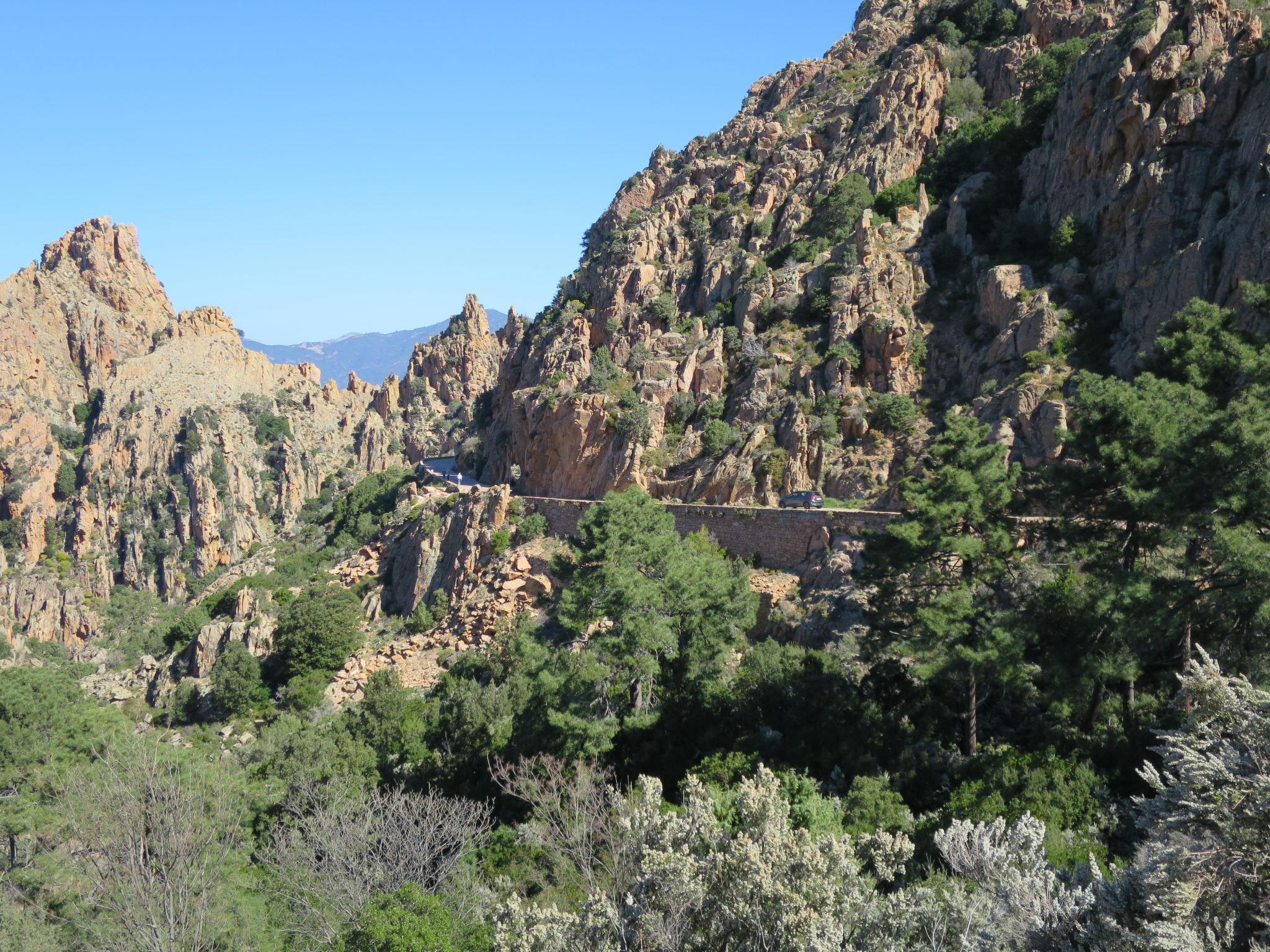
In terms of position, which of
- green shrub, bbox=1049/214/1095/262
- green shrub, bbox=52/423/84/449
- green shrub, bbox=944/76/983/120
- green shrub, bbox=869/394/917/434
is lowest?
green shrub, bbox=52/423/84/449

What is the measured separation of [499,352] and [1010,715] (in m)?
90.4

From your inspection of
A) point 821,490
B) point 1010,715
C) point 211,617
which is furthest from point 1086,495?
point 211,617

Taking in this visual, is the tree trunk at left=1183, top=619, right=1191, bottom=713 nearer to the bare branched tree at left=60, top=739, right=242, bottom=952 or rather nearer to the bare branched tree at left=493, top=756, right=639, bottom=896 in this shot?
the bare branched tree at left=493, top=756, right=639, bottom=896

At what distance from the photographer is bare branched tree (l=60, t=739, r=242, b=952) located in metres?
15.4

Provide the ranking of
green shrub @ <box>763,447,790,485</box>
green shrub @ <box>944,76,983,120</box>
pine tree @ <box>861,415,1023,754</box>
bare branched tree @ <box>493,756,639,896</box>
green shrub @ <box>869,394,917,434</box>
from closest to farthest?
bare branched tree @ <box>493,756,639,896</box>, pine tree @ <box>861,415,1023,754</box>, green shrub @ <box>869,394,917,434</box>, green shrub @ <box>763,447,790,485</box>, green shrub @ <box>944,76,983,120</box>

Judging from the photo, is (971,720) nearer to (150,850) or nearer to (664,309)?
(150,850)

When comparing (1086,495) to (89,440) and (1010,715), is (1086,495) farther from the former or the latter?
(89,440)

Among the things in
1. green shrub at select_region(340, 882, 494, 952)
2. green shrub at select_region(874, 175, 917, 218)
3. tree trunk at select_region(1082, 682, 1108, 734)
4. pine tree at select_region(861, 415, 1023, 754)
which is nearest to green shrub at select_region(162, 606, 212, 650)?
green shrub at select_region(340, 882, 494, 952)

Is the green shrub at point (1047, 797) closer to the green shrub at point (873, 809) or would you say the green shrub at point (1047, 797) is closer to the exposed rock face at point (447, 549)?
the green shrub at point (873, 809)

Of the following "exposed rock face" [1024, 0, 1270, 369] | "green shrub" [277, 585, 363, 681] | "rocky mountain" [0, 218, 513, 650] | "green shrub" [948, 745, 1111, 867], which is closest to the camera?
"green shrub" [948, 745, 1111, 867]

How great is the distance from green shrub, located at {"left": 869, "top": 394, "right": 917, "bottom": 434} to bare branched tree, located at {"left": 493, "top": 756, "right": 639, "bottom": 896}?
66.0ft

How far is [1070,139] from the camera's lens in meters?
37.7

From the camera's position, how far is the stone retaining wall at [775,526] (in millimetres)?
32219

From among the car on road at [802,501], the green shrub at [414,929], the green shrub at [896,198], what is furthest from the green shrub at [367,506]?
the green shrub at [414,929]
